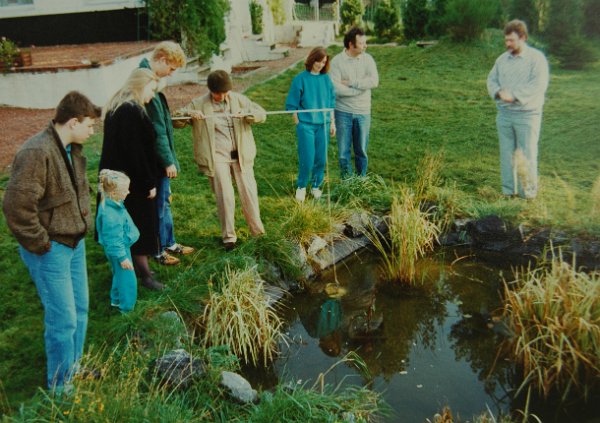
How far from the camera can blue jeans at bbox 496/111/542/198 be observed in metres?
6.23

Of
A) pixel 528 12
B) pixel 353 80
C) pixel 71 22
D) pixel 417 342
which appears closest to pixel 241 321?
pixel 417 342

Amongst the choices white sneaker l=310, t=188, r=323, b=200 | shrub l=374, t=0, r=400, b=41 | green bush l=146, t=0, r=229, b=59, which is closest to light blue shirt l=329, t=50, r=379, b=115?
white sneaker l=310, t=188, r=323, b=200

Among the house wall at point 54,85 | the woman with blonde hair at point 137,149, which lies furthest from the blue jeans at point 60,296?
the house wall at point 54,85

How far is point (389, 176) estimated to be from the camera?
24.8 feet

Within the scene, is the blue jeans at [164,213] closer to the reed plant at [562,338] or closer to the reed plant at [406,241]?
the reed plant at [406,241]

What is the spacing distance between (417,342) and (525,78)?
10.4 ft

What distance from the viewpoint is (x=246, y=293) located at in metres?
4.51

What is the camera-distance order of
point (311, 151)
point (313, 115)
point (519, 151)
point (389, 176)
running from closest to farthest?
point (519, 151) → point (313, 115) → point (311, 151) → point (389, 176)

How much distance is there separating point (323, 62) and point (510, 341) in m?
3.53

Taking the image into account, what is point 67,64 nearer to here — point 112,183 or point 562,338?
point 112,183

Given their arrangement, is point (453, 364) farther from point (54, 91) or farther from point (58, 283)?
point (54, 91)

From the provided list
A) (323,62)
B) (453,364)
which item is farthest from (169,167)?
(453,364)

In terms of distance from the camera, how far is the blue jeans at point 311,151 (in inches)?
261

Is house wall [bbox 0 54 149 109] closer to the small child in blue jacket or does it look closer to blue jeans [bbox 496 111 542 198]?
the small child in blue jacket
